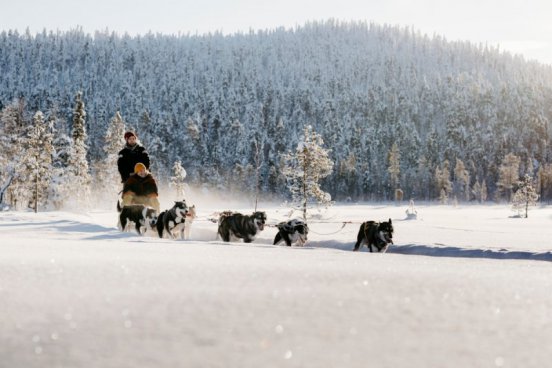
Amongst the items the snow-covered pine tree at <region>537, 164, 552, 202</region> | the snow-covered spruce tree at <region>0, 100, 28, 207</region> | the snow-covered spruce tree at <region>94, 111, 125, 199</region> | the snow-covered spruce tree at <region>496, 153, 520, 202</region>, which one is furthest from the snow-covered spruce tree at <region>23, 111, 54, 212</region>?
the snow-covered pine tree at <region>537, 164, 552, 202</region>

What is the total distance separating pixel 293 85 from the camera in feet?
636

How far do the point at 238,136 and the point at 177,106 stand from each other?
32.2 m

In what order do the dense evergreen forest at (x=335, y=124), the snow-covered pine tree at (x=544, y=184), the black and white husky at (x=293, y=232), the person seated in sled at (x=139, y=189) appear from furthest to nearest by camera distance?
the dense evergreen forest at (x=335, y=124), the snow-covered pine tree at (x=544, y=184), the person seated in sled at (x=139, y=189), the black and white husky at (x=293, y=232)

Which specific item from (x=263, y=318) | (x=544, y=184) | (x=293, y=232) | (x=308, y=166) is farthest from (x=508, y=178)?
(x=263, y=318)

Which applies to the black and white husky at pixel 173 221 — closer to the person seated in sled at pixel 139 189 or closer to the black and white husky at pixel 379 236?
the person seated in sled at pixel 139 189

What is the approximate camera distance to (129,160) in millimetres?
11430

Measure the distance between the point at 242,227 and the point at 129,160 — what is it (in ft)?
Answer: 10.5

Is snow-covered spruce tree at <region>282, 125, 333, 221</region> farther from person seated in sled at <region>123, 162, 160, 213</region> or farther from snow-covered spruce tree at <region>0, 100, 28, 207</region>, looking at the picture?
person seated in sled at <region>123, 162, 160, 213</region>

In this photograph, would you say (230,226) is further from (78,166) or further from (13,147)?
(78,166)

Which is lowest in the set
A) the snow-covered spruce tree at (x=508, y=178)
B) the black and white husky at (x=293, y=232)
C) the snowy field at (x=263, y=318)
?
the black and white husky at (x=293, y=232)

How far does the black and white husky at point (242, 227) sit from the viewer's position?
1093cm

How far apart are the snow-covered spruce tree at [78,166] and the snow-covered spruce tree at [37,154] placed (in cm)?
291

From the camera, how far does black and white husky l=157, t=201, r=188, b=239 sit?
9.75 m

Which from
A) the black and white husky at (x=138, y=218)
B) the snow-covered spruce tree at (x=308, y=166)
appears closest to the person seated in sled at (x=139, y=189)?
the black and white husky at (x=138, y=218)
